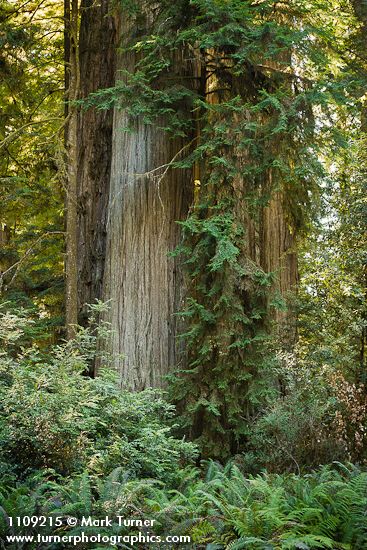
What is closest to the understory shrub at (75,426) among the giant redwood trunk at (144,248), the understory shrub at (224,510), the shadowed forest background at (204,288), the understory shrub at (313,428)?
the shadowed forest background at (204,288)

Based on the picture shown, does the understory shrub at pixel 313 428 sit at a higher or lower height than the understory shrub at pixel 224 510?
higher

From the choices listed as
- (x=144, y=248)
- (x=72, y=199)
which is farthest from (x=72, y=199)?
(x=144, y=248)

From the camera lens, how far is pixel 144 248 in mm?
10219

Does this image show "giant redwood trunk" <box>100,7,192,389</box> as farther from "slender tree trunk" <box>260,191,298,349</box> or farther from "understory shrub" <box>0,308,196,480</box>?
"understory shrub" <box>0,308,196,480</box>

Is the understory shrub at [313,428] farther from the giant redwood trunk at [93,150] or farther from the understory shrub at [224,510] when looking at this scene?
the giant redwood trunk at [93,150]

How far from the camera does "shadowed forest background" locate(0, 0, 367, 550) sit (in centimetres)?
649

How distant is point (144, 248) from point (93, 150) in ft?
8.63

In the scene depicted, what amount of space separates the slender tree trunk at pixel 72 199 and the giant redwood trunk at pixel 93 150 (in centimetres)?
80

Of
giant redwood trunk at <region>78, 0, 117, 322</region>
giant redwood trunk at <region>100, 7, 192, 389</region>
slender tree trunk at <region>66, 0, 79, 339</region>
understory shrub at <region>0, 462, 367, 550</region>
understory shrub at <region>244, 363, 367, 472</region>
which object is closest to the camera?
understory shrub at <region>0, 462, 367, 550</region>

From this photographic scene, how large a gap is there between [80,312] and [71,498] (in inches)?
227

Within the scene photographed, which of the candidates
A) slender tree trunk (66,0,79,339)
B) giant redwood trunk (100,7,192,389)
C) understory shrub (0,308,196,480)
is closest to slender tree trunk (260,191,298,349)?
giant redwood trunk (100,7,192,389)

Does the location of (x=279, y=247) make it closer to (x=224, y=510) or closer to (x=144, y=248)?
(x=144, y=248)

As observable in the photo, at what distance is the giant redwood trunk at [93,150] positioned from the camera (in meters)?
11.8

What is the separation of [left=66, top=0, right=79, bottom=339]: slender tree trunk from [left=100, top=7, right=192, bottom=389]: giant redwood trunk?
19.1 inches
